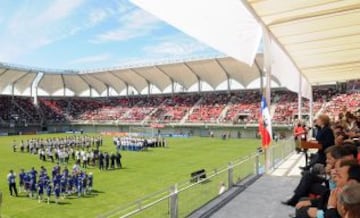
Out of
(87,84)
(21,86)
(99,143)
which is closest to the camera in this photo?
(99,143)

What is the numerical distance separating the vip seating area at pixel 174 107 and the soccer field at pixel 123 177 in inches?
725

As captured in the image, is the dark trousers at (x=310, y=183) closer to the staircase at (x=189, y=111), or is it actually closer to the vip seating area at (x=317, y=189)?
the vip seating area at (x=317, y=189)

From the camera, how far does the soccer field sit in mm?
16000

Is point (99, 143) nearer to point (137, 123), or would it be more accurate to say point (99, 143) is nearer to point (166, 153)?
point (166, 153)

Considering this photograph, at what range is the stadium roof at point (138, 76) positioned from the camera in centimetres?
5906

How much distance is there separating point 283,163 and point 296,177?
12.2 feet

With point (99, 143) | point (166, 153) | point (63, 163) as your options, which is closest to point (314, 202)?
point (63, 163)

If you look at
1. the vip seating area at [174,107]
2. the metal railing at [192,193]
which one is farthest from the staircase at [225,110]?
the metal railing at [192,193]

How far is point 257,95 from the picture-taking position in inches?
2346

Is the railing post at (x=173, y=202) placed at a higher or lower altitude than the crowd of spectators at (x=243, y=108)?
lower

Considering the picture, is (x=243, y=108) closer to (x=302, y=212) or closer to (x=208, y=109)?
(x=208, y=109)

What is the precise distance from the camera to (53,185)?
1812cm

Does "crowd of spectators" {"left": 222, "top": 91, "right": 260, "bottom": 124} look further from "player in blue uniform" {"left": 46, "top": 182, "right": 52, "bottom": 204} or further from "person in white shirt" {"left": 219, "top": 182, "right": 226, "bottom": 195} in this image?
"person in white shirt" {"left": 219, "top": 182, "right": 226, "bottom": 195}

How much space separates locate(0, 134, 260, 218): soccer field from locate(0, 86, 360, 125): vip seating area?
1841 centimetres
